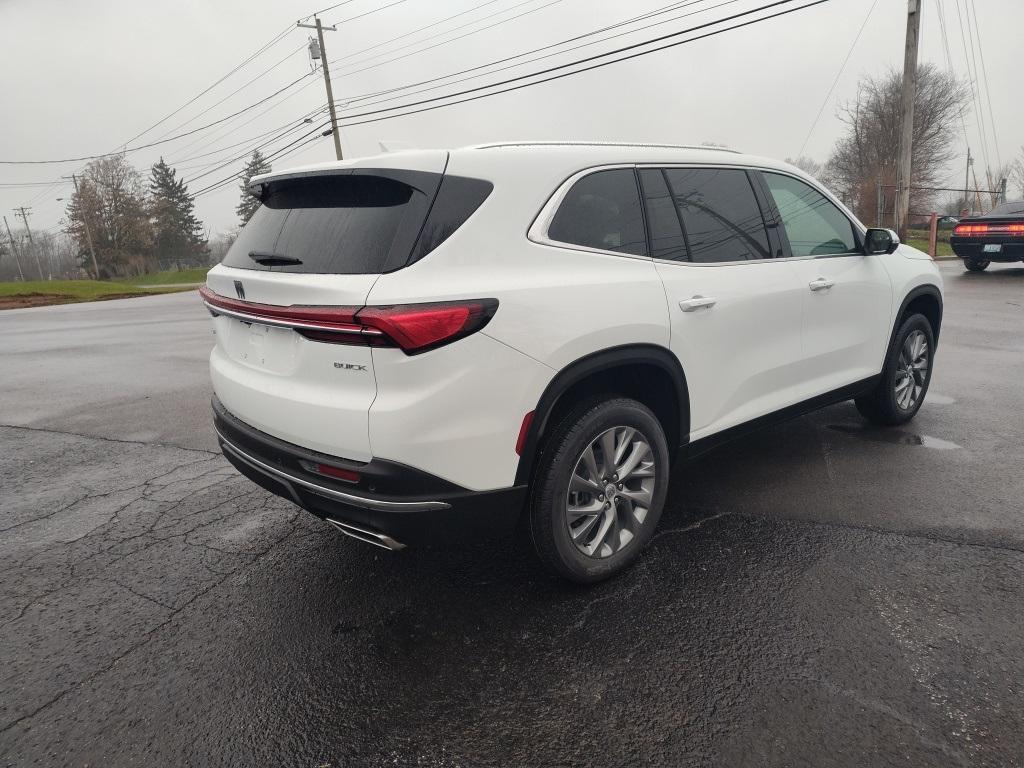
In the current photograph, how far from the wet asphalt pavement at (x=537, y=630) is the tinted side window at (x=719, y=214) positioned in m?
1.37

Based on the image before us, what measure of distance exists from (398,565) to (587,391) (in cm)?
123

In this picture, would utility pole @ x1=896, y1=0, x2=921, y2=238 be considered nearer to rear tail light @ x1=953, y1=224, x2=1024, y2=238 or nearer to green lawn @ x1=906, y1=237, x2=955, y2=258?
rear tail light @ x1=953, y1=224, x2=1024, y2=238

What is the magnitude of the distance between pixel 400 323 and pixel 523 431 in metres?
0.62

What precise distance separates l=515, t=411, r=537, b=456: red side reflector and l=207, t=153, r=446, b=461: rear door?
54 centimetres

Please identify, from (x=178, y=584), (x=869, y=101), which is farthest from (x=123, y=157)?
(x=178, y=584)

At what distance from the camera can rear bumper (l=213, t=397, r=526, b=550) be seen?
7.41 feet

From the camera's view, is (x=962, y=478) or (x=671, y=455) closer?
(x=671, y=455)

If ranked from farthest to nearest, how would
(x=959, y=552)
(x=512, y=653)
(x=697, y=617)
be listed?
(x=959, y=552)
(x=697, y=617)
(x=512, y=653)

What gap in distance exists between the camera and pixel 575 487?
105 inches

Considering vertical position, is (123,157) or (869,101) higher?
(123,157)

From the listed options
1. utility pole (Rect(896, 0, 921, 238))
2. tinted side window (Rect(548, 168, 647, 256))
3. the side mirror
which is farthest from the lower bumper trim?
utility pole (Rect(896, 0, 921, 238))

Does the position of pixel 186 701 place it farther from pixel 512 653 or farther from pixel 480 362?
pixel 480 362

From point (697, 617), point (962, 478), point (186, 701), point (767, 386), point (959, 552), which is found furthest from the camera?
point (962, 478)

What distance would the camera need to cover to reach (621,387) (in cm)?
295
